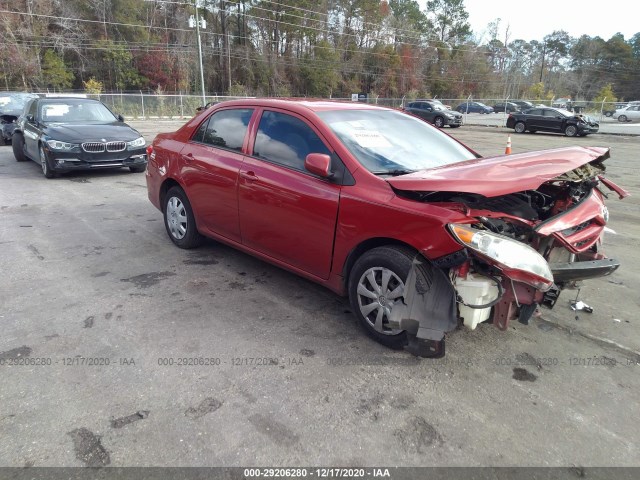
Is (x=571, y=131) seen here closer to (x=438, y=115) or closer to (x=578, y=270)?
(x=438, y=115)

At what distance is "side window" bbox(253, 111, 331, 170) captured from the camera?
3.75 meters

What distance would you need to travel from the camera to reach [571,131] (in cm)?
2470

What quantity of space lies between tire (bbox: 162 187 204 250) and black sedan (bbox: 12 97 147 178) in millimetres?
4812

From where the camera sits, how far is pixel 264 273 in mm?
4660

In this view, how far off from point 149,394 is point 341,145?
2.19 meters

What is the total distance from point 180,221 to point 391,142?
2639mm

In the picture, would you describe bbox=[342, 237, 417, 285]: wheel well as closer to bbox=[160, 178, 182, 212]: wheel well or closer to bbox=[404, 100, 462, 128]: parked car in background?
bbox=[160, 178, 182, 212]: wheel well

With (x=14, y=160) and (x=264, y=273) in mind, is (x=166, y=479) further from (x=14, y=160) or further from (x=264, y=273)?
(x=14, y=160)

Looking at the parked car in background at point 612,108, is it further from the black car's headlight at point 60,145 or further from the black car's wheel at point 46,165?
the black car's wheel at point 46,165

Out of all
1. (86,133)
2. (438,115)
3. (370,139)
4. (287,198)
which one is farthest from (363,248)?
(438,115)

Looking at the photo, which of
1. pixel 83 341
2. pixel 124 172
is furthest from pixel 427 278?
pixel 124 172

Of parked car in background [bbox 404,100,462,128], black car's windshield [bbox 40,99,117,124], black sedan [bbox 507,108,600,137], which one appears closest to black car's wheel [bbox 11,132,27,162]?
black car's windshield [bbox 40,99,117,124]

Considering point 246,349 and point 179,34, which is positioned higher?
point 179,34

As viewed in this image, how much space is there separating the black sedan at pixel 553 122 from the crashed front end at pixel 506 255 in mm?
24642
